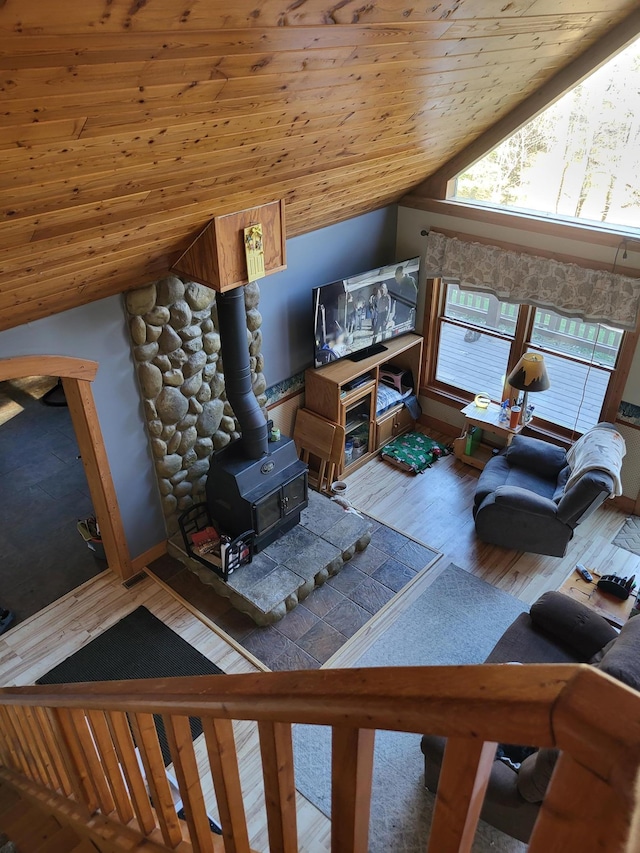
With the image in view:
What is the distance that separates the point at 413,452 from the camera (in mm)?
6117

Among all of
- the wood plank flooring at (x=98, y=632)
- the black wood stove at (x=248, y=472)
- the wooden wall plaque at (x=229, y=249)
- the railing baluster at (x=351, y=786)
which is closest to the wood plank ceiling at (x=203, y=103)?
the wooden wall plaque at (x=229, y=249)

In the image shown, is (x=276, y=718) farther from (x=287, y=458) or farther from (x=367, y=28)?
(x=287, y=458)

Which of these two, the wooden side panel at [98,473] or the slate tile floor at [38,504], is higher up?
the wooden side panel at [98,473]

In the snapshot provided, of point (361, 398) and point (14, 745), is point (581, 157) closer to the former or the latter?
point (361, 398)

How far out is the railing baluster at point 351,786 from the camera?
0.84m

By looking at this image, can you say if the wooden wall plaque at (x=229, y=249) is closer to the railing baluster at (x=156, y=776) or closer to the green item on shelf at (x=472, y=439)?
the railing baluster at (x=156, y=776)

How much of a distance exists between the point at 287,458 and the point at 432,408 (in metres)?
2.24

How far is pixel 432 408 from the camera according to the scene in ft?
21.3

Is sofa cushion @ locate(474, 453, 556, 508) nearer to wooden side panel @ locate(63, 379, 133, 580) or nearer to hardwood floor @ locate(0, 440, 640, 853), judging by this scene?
hardwood floor @ locate(0, 440, 640, 853)

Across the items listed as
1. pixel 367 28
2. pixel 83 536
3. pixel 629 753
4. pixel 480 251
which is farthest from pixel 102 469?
pixel 629 753

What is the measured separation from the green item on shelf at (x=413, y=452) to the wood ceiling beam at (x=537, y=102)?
7.41 ft

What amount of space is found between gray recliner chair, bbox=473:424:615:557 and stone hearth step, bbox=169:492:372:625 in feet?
3.24

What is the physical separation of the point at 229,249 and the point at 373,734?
3126 millimetres

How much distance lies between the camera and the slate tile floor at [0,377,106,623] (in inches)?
187
